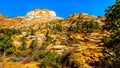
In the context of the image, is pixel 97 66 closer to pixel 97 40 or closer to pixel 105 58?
pixel 105 58

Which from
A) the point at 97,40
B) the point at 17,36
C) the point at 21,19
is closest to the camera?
the point at 97,40

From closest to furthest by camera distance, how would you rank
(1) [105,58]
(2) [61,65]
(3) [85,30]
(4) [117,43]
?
(4) [117,43] < (1) [105,58] < (2) [61,65] < (3) [85,30]

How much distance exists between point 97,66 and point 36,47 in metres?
25.8

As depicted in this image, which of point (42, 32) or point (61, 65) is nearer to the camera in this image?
point (61, 65)

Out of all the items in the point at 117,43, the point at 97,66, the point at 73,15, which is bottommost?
the point at 97,66

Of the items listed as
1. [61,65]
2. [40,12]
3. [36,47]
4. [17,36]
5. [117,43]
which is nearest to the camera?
[117,43]

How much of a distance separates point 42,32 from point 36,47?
55.7 feet

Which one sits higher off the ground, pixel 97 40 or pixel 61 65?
pixel 97 40

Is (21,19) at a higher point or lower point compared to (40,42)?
higher

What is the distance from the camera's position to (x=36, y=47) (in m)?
63.8

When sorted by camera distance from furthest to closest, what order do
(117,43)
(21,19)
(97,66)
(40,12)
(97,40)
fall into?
(40,12)
(21,19)
(97,40)
(97,66)
(117,43)

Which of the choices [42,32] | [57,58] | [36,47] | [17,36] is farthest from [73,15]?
[57,58]

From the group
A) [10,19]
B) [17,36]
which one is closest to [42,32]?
[17,36]

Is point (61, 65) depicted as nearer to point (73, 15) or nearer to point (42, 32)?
point (42, 32)
